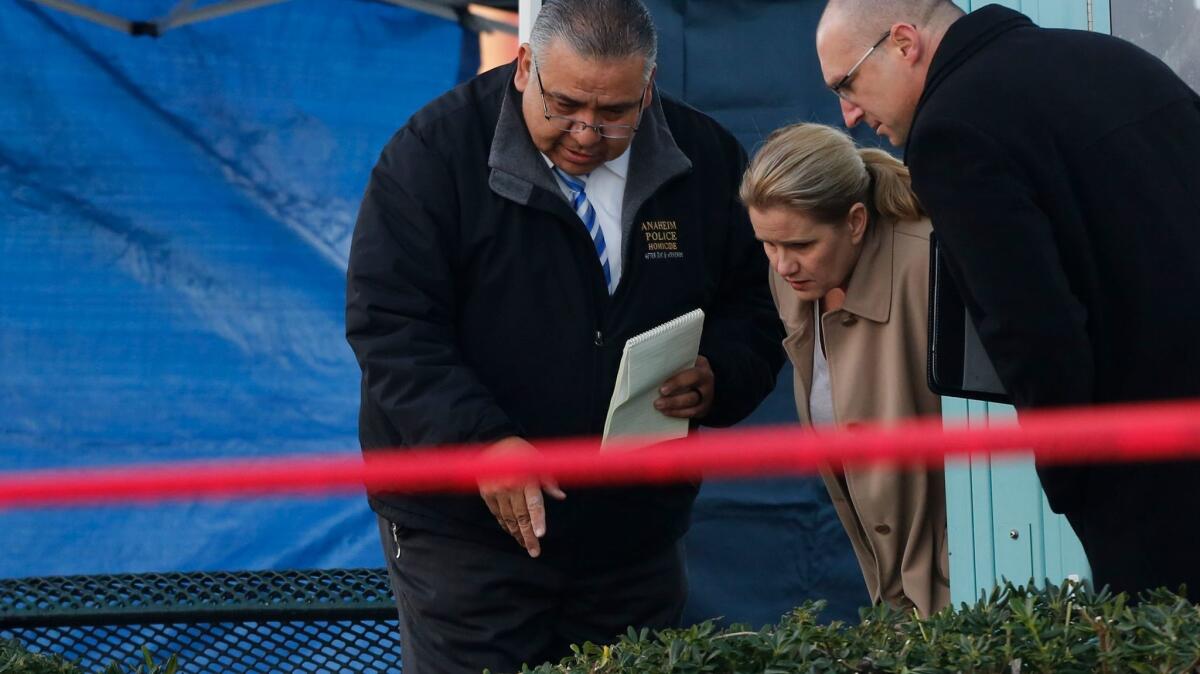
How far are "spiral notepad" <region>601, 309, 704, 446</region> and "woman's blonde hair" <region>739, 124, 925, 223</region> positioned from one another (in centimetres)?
27

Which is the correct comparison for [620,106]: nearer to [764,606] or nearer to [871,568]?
[871,568]

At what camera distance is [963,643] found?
5.51 feet

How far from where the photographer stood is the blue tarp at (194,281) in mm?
3994

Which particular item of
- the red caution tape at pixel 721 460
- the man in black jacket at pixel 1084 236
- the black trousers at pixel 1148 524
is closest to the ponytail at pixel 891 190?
the man in black jacket at pixel 1084 236

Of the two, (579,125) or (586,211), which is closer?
(579,125)

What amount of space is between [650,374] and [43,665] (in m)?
1.06

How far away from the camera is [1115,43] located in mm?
2375

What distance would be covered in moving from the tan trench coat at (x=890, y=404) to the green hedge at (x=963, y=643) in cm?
91

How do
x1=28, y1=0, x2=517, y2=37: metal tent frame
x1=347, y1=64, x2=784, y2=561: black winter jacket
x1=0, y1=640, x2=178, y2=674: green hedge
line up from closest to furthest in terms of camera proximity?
x1=0, y1=640, x2=178, y2=674: green hedge < x1=347, y1=64, x2=784, y2=561: black winter jacket < x1=28, y1=0, x2=517, y2=37: metal tent frame

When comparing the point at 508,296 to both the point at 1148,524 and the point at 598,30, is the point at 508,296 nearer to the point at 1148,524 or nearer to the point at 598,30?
the point at 598,30

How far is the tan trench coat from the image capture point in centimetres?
280

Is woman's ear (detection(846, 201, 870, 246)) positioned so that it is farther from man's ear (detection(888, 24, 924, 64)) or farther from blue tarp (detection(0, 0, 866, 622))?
blue tarp (detection(0, 0, 866, 622))

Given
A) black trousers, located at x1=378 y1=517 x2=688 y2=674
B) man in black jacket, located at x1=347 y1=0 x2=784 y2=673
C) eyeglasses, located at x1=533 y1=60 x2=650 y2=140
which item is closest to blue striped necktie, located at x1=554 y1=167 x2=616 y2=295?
man in black jacket, located at x1=347 y1=0 x2=784 y2=673

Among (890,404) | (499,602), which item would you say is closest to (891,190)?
(890,404)
